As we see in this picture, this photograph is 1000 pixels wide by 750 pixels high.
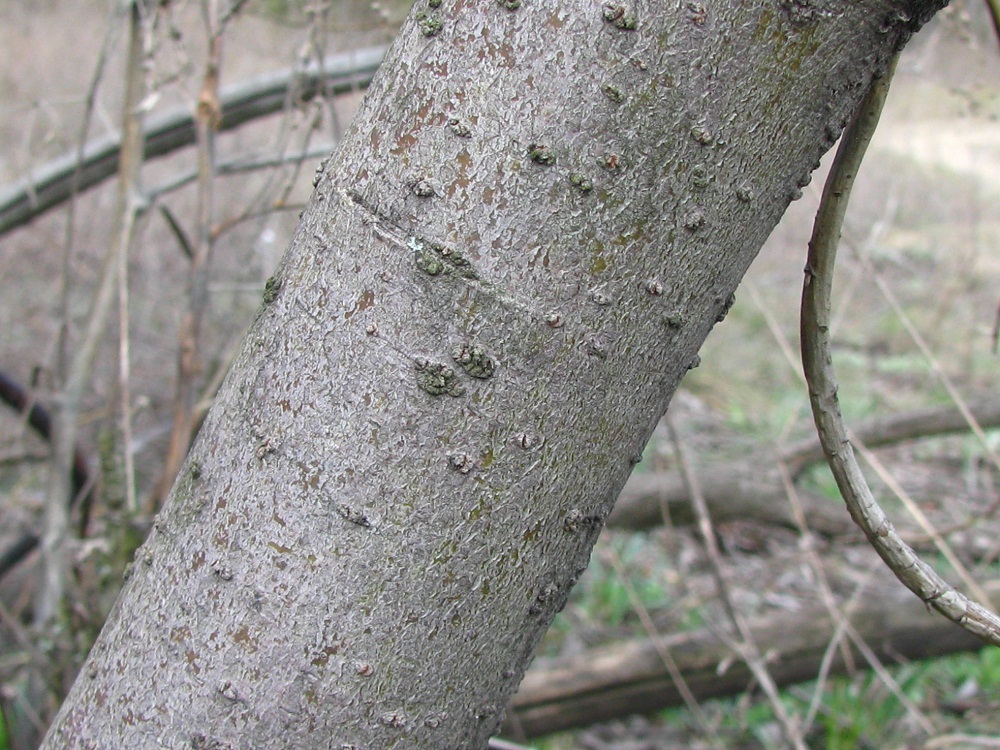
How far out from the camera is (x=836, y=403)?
72 cm

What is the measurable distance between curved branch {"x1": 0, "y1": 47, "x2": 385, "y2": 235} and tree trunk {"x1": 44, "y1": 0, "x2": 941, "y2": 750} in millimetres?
1232

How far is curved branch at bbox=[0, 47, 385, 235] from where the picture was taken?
1.85 metres

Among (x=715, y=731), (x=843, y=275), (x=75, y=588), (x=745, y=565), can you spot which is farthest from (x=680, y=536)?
(x=843, y=275)

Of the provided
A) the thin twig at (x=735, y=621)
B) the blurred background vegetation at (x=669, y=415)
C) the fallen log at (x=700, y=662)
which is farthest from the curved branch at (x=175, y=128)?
the fallen log at (x=700, y=662)

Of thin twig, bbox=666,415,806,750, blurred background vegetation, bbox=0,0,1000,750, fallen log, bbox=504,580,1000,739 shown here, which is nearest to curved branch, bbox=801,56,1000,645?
blurred background vegetation, bbox=0,0,1000,750

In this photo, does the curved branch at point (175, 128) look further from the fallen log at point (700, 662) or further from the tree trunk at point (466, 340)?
the fallen log at point (700, 662)

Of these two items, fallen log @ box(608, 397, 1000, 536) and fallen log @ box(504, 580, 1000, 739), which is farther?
fallen log @ box(608, 397, 1000, 536)

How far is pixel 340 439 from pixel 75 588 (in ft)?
4.53

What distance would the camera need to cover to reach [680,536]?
4.28 m

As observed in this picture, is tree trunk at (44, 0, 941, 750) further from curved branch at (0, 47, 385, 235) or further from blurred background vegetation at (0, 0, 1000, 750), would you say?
curved branch at (0, 47, 385, 235)

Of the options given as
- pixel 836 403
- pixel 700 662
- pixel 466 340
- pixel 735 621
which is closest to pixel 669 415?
pixel 735 621

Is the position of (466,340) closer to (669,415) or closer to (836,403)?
(836,403)

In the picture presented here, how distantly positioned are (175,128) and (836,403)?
169cm

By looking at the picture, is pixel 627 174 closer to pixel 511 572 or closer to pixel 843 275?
pixel 511 572
